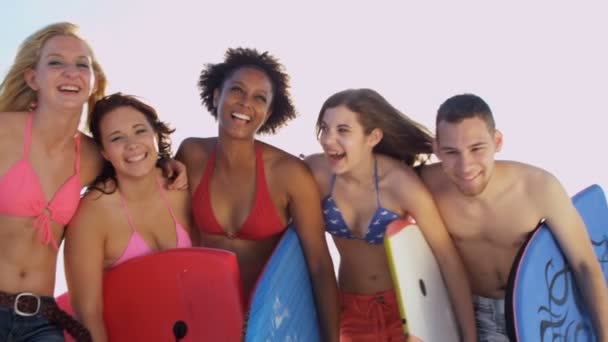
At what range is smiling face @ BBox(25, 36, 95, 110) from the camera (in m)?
2.77

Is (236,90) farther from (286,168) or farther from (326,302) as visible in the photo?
(326,302)

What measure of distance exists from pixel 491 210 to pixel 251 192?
107cm

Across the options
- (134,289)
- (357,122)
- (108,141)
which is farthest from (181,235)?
(357,122)

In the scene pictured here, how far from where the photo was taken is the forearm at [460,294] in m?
2.87

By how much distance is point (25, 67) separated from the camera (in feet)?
9.61

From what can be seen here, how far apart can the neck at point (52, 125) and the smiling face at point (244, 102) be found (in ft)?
2.19

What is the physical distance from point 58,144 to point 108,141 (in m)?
0.20

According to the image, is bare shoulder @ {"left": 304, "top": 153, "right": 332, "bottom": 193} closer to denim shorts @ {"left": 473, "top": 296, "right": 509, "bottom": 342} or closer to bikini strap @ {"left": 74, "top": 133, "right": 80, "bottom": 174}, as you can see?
denim shorts @ {"left": 473, "top": 296, "right": 509, "bottom": 342}

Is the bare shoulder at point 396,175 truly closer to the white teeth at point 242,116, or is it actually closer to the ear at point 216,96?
the white teeth at point 242,116

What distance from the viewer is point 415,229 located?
2887 mm

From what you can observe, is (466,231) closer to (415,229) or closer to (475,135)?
(415,229)

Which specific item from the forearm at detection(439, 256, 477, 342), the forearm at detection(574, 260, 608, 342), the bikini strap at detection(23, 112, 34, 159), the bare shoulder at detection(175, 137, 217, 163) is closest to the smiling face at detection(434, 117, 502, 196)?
the forearm at detection(439, 256, 477, 342)

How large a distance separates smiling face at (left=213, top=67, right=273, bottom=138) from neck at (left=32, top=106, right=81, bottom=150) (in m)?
0.67

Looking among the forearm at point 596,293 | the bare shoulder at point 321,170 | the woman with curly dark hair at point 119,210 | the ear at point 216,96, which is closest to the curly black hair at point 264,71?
the ear at point 216,96
